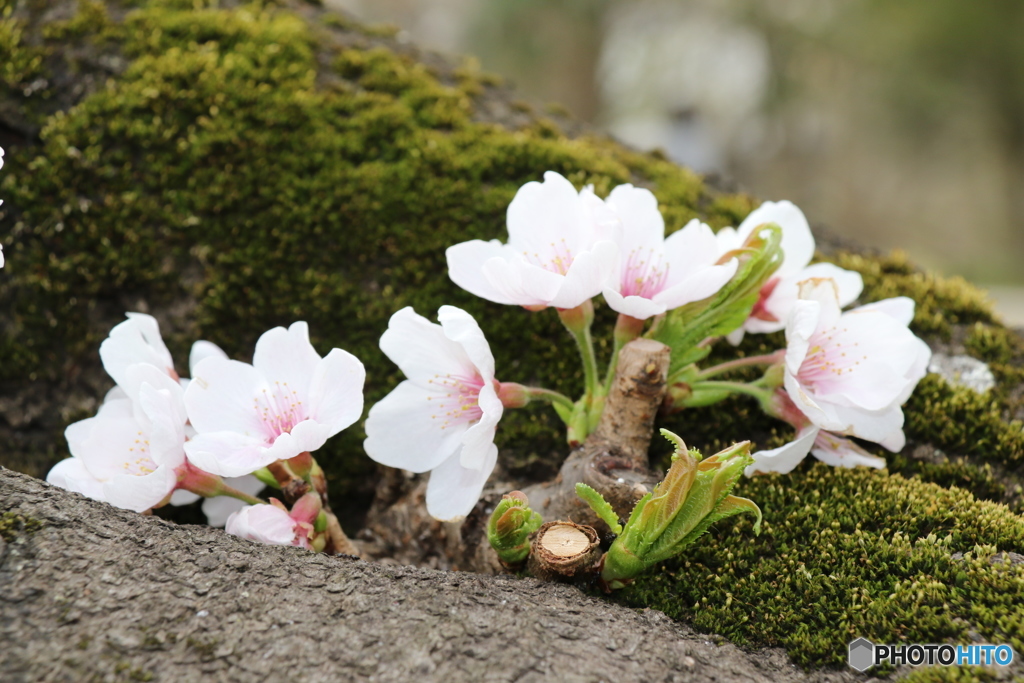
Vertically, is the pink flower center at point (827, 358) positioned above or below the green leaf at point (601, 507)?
above

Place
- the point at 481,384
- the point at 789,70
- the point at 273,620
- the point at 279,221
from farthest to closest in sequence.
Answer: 1. the point at 789,70
2. the point at 279,221
3. the point at 481,384
4. the point at 273,620

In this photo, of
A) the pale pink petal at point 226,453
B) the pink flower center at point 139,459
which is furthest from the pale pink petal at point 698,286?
the pink flower center at point 139,459

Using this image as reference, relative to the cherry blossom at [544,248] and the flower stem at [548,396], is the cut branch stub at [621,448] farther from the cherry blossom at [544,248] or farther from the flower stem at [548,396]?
the cherry blossom at [544,248]

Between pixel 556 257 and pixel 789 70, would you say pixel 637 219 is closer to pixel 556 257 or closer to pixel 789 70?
pixel 556 257

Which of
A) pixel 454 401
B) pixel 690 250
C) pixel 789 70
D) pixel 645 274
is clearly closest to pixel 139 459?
pixel 454 401

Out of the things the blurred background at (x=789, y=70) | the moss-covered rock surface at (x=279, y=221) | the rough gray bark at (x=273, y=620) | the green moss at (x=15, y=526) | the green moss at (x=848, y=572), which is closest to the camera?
the rough gray bark at (x=273, y=620)

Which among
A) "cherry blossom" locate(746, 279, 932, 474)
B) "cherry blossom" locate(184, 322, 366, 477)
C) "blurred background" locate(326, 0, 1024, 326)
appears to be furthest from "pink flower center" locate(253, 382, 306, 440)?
"blurred background" locate(326, 0, 1024, 326)

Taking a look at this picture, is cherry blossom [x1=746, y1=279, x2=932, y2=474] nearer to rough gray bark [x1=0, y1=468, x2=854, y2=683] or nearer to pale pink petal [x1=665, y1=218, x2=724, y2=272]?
pale pink petal [x1=665, y1=218, x2=724, y2=272]
